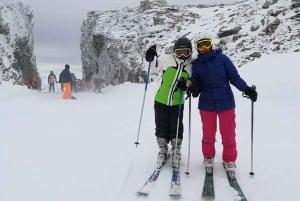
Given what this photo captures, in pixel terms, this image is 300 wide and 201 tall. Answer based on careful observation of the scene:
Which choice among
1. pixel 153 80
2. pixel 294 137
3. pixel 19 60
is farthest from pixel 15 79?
pixel 294 137

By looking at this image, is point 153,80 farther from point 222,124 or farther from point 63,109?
point 222,124

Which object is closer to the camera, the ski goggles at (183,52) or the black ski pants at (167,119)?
the ski goggles at (183,52)

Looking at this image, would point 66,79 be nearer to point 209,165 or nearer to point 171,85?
point 171,85

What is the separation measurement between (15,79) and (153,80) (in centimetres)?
1131

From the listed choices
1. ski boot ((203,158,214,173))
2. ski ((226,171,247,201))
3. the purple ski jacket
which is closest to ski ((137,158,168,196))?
ski boot ((203,158,214,173))

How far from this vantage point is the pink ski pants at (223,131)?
5.88 meters

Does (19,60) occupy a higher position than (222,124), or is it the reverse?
(19,60)

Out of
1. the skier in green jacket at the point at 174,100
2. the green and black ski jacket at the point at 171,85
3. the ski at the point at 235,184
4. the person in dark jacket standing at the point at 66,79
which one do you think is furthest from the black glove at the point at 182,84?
the person in dark jacket standing at the point at 66,79

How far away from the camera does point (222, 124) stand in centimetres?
591

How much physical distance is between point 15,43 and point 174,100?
27.3 m

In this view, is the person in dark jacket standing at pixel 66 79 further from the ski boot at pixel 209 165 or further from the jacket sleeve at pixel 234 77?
the jacket sleeve at pixel 234 77

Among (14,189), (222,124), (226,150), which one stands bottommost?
(14,189)

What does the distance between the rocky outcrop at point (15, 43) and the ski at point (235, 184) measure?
23658 mm

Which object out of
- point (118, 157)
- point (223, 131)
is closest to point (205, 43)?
point (223, 131)
